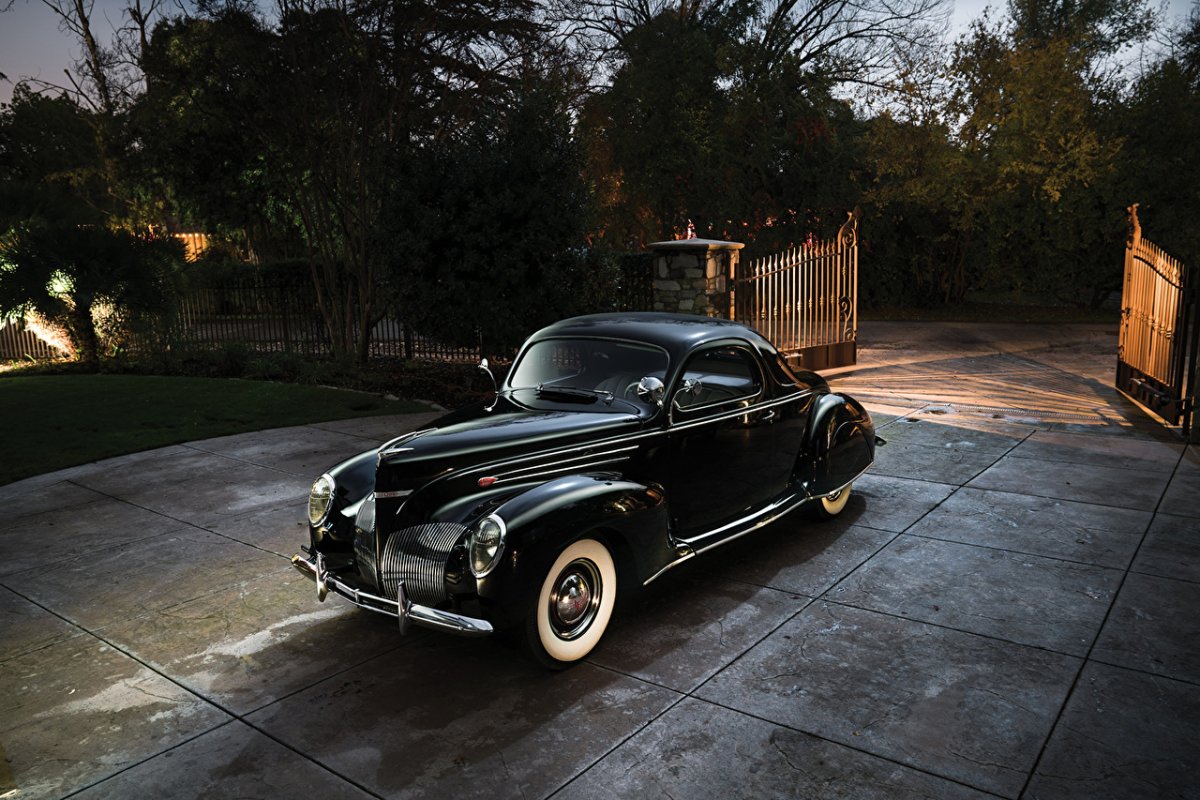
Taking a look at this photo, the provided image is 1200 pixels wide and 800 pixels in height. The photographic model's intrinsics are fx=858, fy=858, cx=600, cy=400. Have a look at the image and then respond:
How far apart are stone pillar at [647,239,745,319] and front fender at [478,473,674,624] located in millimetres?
7480

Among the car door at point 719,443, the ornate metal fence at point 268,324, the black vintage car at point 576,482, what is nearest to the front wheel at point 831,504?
the black vintage car at point 576,482

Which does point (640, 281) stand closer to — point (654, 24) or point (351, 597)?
point (351, 597)

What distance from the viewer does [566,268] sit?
1197cm

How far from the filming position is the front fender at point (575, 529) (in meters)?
3.88

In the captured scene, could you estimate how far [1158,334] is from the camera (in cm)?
969

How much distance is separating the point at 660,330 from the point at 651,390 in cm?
70

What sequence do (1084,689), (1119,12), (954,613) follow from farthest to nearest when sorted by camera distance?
(1119,12) < (954,613) < (1084,689)

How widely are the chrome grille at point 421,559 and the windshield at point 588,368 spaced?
1337 millimetres

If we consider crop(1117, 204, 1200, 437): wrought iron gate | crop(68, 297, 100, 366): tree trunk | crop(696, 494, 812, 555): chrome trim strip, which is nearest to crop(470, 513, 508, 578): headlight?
crop(696, 494, 812, 555): chrome trim strip

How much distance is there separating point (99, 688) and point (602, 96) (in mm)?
23454

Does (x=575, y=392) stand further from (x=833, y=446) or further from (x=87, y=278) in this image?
(x=87, y=278)

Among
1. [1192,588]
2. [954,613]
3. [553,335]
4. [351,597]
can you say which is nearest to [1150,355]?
[1192,588]

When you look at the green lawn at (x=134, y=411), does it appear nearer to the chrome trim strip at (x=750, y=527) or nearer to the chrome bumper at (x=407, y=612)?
the chrome bumper at (x=407, y=612)

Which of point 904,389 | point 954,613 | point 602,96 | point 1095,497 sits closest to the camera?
point 954,613
